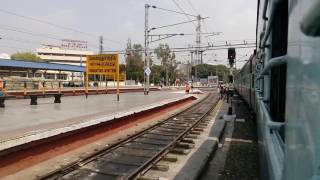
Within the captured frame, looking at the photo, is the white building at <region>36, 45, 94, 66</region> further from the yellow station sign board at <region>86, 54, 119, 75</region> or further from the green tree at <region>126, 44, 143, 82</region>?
the yellow station sign board at <region>86, 54, 119, 75</region>

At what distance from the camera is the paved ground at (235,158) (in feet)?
28.9

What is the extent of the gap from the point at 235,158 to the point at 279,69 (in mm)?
8093

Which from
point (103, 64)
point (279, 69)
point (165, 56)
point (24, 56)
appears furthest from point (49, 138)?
point (24, 56)

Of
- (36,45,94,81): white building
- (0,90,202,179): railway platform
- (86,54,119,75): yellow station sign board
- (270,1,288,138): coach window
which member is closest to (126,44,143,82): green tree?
(36,45,94,81): white building

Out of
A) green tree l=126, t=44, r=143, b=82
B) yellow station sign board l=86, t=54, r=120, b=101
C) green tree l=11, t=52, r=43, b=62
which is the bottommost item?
yellow station sign board l=86, t=54, r=120, b=101

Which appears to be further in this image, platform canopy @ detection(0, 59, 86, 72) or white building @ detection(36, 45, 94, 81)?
white building @ detection(36, 45, 94, 81)

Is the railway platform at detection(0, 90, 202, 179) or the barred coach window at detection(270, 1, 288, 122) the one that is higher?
the barred coach window at detection(270, 1, 288, 122)

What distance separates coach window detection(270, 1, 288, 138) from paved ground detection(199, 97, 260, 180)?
581 centimetres

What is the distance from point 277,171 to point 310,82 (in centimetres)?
88

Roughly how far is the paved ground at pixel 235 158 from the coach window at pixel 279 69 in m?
5.81

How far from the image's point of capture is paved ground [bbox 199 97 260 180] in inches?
347

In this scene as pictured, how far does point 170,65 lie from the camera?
91.4 m

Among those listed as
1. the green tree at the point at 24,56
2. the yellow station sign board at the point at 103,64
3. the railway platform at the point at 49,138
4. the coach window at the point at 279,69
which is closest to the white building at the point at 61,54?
the green tree at the point at 24,56

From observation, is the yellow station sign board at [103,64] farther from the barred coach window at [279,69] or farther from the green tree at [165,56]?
the green tree at [165,56]
